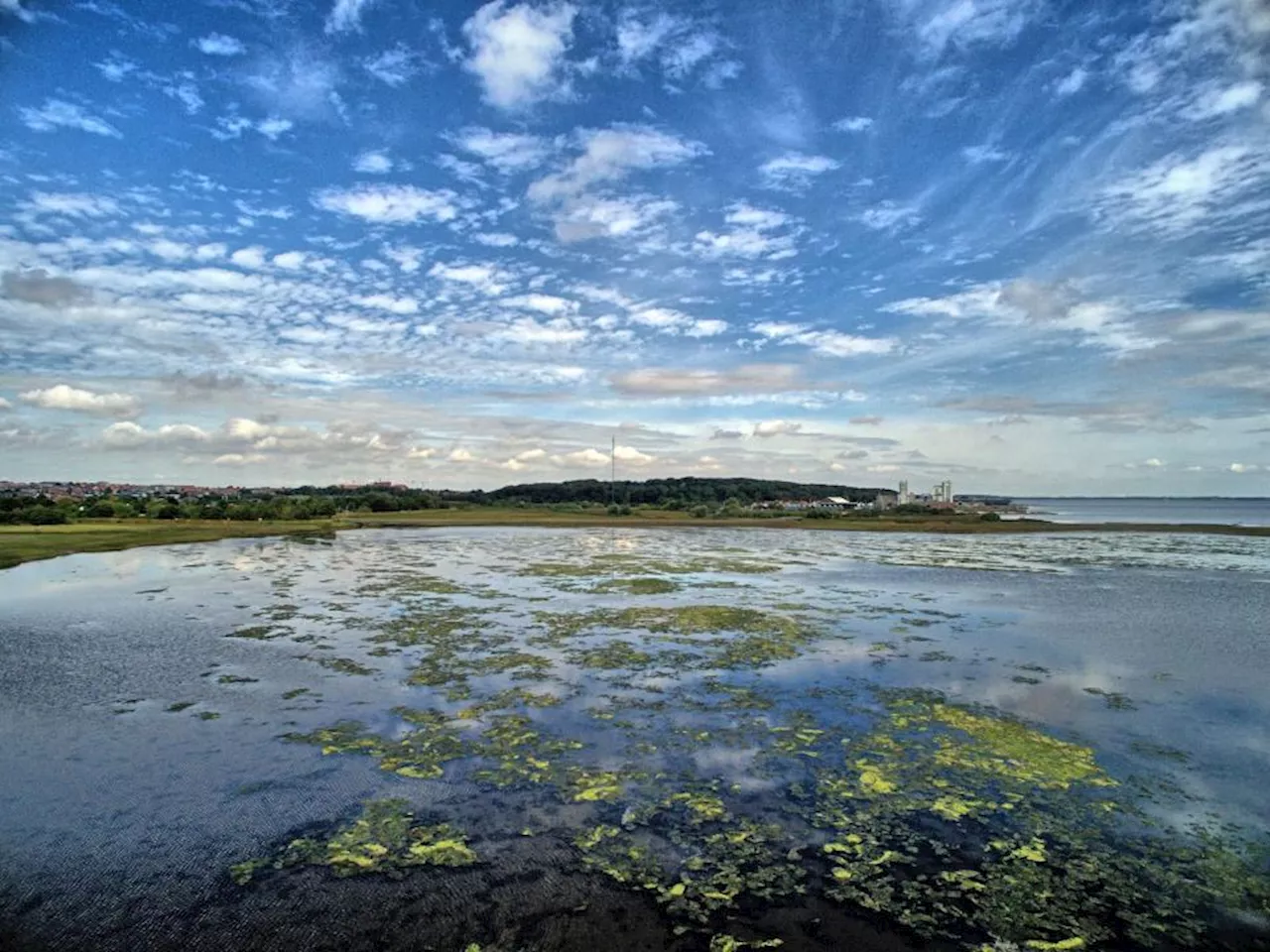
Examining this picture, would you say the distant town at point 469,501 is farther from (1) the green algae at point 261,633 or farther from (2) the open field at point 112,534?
(1) the green algae at point 261,633

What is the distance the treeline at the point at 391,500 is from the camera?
217 ft

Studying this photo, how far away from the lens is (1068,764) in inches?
376

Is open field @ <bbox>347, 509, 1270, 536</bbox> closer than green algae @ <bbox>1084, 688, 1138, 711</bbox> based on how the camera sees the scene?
No

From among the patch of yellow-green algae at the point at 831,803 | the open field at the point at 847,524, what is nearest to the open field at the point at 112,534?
the open field at the point at 847,524

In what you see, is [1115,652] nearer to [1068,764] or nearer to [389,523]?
[1068,764]

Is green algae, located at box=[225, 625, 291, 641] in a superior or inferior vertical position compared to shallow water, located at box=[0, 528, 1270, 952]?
superior

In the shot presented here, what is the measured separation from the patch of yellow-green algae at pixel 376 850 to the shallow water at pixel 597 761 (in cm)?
12

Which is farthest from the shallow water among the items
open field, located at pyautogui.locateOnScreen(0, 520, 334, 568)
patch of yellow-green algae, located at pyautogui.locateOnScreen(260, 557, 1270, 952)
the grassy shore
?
the grassy shore

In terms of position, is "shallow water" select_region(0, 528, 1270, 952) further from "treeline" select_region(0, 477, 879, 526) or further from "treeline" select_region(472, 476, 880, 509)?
"treeline" select_region(472, 476, 880, 509)

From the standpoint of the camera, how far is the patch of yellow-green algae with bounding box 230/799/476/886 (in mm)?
6664

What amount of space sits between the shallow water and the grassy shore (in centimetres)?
2237

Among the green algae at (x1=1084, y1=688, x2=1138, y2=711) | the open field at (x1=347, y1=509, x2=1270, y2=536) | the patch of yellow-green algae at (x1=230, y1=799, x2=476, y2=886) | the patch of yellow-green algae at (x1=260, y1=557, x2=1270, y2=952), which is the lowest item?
the green algae at (x1=1084, y1=688, x2=1138, y2=711)

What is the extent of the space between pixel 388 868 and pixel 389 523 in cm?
7503

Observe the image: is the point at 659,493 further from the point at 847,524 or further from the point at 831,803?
the point at 831,803
